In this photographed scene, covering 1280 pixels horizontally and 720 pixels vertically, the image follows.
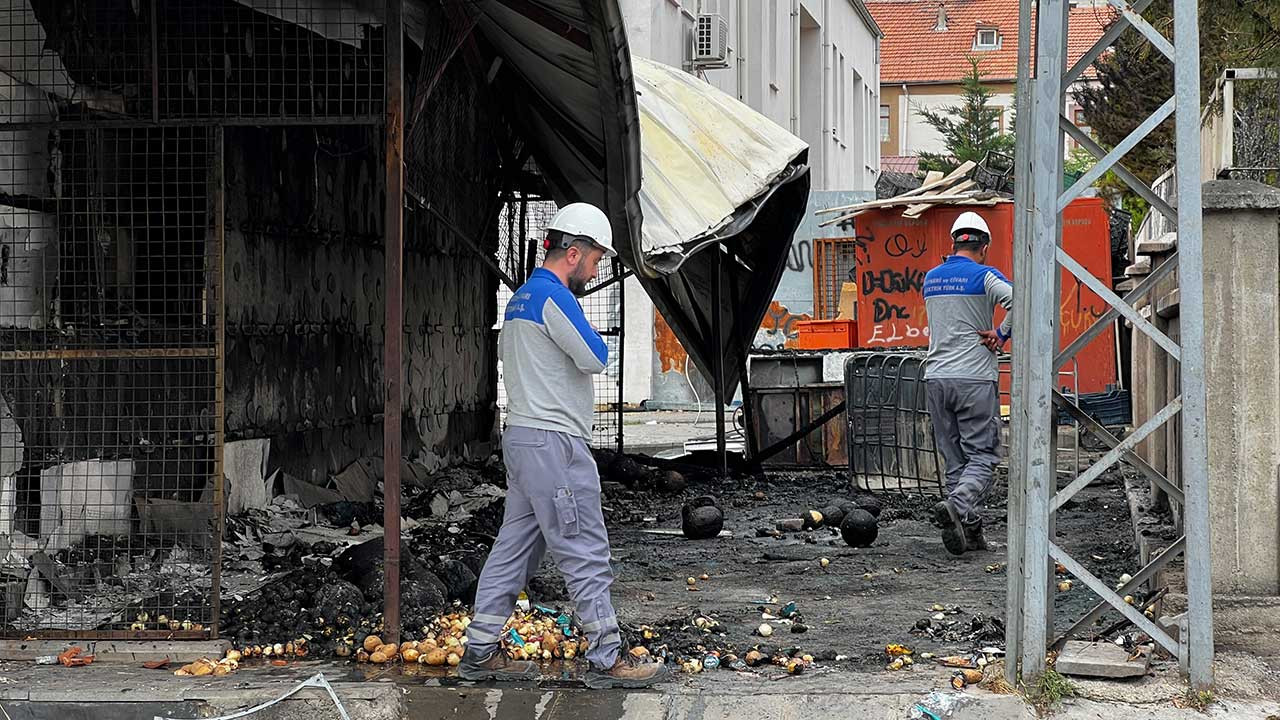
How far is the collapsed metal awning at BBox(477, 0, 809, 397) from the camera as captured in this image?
808 cm

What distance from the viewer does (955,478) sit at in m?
9.28

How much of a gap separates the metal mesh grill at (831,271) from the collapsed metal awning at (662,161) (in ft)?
37.1

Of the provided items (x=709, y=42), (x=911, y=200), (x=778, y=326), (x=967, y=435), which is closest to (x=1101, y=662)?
(x=967, y=435)

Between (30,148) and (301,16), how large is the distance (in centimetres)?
187

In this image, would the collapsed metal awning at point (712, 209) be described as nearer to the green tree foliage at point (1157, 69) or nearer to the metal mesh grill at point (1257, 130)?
the green tree foliage at point (1157, 69)

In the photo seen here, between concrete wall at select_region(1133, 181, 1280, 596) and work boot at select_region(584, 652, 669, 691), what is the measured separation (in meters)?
2.39

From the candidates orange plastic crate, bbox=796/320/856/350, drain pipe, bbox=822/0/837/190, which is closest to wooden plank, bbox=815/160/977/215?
orange plastic crate, bbox=796/320/856/350

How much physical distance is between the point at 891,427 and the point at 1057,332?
22.6ft

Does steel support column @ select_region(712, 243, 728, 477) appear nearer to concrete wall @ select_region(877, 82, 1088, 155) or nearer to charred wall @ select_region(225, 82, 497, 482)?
charred wall @ select_region(225, 82, 497, 482)

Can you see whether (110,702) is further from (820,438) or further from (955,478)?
(820,438)

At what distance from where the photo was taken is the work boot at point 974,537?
9148 millimetres

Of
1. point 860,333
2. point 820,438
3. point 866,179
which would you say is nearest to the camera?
point 820,438

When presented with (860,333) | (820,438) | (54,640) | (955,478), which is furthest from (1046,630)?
(860,333)

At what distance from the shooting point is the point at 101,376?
8.33 metres
